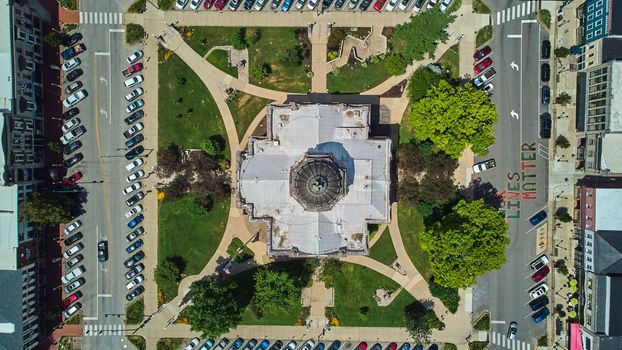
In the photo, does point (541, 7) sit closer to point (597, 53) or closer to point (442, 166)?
point (597, 53)

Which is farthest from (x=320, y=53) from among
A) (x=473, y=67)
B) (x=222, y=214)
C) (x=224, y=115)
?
(x=222, y=214)

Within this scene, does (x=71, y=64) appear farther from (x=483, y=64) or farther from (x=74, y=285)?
(x=483, y=64)

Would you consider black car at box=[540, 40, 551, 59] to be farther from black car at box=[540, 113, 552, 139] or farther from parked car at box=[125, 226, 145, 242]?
parked car at box=[125, 226, 145, 242]

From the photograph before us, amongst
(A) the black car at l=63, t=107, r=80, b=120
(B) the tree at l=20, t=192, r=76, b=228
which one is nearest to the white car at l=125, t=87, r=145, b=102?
(A) the black car at l=63, t=107, r=80, b=120

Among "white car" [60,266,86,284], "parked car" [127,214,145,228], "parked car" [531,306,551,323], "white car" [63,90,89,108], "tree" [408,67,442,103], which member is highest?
"tree" [408,67,442,103]

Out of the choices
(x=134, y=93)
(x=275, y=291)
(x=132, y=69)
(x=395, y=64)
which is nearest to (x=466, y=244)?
(x=275, y=291)

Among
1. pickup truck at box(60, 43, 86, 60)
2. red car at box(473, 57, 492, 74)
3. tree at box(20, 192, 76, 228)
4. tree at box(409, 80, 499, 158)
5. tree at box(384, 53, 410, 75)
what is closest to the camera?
tree at box(409, 80, 499, 158)
